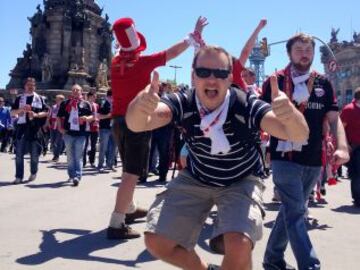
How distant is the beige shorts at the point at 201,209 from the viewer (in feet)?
10.9

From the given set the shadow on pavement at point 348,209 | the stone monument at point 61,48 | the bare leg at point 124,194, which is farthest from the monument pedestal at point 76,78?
the bare leg at point 124,194

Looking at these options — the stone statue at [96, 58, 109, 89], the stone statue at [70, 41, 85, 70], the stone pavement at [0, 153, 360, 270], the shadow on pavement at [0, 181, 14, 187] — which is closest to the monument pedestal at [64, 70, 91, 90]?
the stone statue at [96, 58, 109, 89]

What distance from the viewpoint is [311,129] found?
4453 millimetres

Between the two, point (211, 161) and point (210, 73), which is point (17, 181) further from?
point (210, 73)

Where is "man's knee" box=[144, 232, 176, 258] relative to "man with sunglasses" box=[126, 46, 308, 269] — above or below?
below

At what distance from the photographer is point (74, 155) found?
10391 millimetres

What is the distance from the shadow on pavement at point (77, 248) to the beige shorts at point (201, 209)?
1297mm

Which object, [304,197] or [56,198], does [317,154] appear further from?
[56,198]

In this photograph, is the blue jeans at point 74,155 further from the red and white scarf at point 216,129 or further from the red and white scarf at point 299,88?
the red and white scarf at point 216,129

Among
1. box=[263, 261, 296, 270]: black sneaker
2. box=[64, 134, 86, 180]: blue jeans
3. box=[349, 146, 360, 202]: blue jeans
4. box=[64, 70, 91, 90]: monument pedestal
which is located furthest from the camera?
box=[64, 70, 91, 90]: monument pedestal

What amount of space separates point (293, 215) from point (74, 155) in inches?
275

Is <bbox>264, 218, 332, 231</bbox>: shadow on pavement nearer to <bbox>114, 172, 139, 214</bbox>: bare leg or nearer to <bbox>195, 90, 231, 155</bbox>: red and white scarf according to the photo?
<bbox>114, 172, 139, 214</bbox>: bare leg

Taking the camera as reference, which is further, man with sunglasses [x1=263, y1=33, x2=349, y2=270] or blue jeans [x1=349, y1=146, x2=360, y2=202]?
blue jeans [x1=349, y1=146, x2=360, y2=202]

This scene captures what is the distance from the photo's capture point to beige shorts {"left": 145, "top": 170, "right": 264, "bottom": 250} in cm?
331
